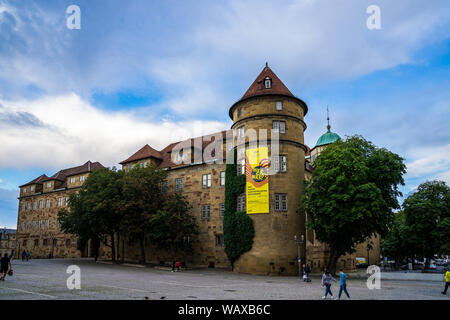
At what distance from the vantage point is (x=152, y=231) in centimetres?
4291

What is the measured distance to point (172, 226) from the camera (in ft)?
137

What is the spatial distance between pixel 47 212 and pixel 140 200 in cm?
3729

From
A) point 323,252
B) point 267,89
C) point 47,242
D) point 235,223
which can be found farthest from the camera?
point 47,242

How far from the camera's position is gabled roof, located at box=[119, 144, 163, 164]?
56.2 meters

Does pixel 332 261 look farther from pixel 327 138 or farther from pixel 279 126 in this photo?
pixel 327 138

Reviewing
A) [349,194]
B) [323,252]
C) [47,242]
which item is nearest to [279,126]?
[349,194]

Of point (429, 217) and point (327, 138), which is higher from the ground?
point (327, 138)

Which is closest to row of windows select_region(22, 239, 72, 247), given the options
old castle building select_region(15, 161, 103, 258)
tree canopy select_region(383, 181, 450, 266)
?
old castle building select_region(15, 161, 103, 258)

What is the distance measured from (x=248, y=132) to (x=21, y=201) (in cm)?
6020

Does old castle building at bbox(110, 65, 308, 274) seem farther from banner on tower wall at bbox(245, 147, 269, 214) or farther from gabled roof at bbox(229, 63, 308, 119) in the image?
banner on tower wall at bbox(245, 147, 269, 214)

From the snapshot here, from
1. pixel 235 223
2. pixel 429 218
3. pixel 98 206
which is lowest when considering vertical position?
pixel 235 223

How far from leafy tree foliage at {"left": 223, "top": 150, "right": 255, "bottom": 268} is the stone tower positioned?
71 centimetres
